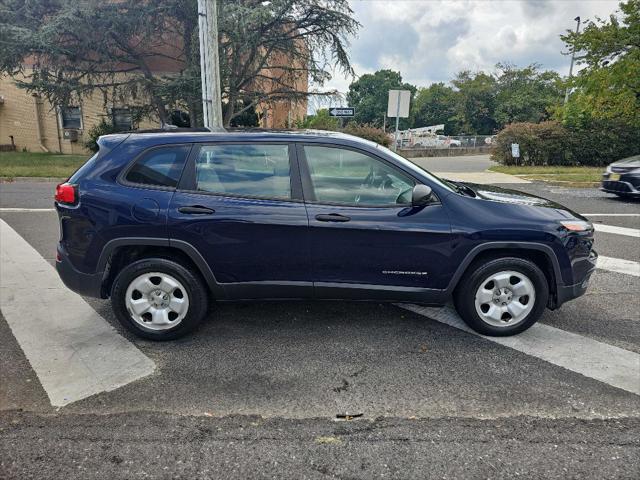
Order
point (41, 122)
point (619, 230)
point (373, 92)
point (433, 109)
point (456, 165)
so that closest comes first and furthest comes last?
point (619, 230) → point (456, 165) → point (41, 122) → point (433, 109) → point (373, 92)

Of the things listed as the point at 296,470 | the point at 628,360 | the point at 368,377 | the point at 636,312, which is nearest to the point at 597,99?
the point at 636,312

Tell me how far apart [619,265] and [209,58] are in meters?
8.20

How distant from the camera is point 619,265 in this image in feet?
18.9

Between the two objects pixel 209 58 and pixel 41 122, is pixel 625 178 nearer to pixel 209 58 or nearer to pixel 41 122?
pixel 209 58

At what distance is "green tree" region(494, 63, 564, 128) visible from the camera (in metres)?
51.7

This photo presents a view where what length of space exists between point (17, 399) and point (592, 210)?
35.0ft

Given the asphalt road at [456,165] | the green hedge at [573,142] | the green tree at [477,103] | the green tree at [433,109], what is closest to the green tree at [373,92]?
the green tree at [433,109]

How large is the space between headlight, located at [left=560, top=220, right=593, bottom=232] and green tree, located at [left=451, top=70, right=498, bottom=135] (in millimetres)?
58930

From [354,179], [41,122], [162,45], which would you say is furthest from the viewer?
[41,122]

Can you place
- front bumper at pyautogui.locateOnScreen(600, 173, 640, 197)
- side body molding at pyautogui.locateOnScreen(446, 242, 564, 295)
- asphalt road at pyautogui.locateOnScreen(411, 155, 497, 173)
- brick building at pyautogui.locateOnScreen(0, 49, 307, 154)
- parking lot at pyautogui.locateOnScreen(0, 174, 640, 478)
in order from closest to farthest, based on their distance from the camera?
parking lot at pyautogui.locateOnScreen(0, 174, 640, 478)
side body molding at pyautogui.locateOnScreen(446, 242, 564, 295)
front bumper at pyautogui.locateOnScreen(600, 173, 640, 197)
asphalt road at pyautogui.locateOnScreen(411, 155, 497, 173)
brick building at pyautogui.locateOnScreen(0, 49, 307, 154)

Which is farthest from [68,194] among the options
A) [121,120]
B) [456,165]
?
[121,120]

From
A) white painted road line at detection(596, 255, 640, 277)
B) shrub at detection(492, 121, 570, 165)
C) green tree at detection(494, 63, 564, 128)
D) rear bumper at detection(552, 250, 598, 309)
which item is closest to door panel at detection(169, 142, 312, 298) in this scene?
rear bumper at detection(552, 250, 598, 309)

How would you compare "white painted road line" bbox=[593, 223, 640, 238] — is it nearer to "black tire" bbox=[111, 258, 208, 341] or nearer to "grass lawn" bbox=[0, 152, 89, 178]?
"black tire" bbox=[111, 258, 208, 341]

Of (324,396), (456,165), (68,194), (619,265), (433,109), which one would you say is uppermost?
(433,109)
